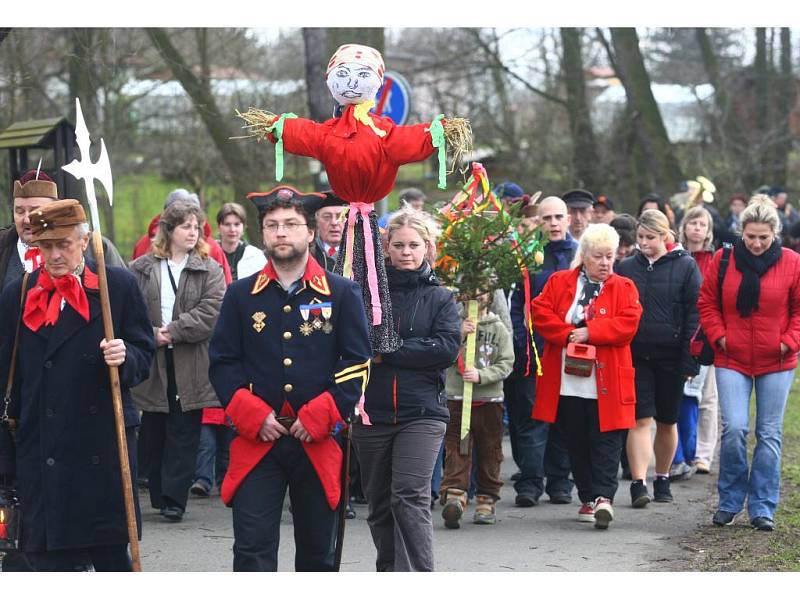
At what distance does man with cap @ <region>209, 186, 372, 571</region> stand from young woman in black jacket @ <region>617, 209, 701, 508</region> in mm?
4356

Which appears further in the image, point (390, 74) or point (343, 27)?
point (343, 27)

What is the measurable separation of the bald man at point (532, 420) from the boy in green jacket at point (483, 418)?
606 mm

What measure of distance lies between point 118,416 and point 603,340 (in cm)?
408

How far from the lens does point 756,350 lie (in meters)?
9.01

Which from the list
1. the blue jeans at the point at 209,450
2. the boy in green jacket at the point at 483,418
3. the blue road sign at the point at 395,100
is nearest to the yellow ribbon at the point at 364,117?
the boy in green jacket at the point at 483,418

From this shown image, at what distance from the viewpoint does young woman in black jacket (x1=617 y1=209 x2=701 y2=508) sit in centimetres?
1008

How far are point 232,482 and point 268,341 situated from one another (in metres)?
0.65

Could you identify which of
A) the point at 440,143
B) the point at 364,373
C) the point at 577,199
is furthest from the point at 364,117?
the point at 577,199

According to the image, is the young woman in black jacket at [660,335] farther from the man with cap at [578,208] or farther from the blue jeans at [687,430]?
the man with cap at [578,208]

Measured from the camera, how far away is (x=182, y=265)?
32.0 ft

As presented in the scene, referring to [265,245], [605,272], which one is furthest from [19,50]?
[265,245]

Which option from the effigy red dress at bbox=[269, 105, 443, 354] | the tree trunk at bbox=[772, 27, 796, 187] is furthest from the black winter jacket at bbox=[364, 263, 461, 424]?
the tree trunk at bbox=[772, 27, 796, 187]

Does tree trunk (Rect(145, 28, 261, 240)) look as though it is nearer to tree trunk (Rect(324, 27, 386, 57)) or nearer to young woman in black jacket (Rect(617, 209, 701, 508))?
tree trunk (Rect(324, 27, 386, 57))

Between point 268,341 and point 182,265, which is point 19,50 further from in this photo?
point 268,341
